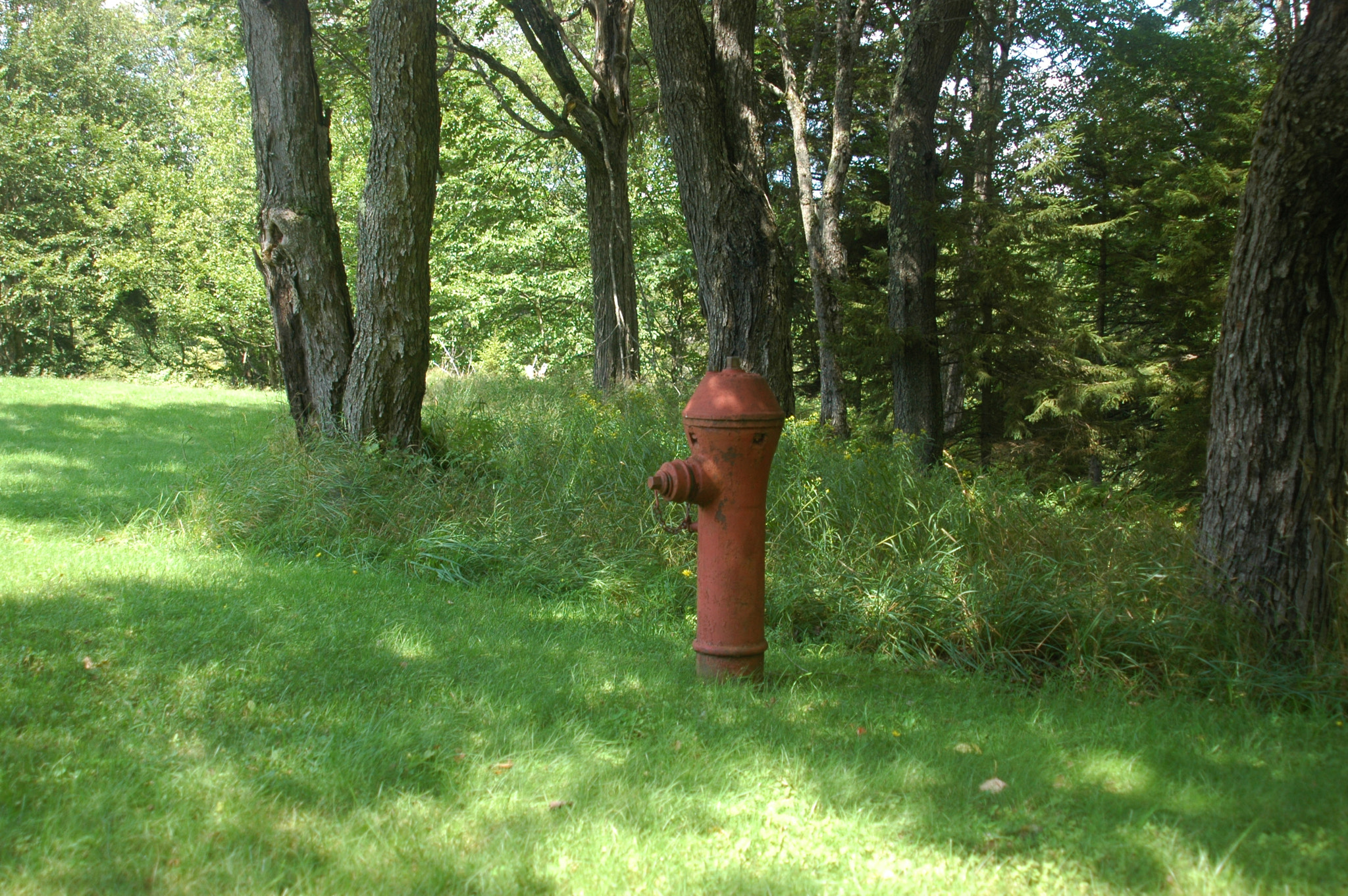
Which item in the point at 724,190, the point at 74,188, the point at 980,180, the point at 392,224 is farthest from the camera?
the point at 74,188

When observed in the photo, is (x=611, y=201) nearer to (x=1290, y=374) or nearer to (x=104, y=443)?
(x=104, y=443)

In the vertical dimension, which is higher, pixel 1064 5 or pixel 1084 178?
pixel 1064 5

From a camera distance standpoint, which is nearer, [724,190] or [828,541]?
[828,541]

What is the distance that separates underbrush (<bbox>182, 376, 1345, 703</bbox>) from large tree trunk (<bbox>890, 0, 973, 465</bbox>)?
12.4 feet

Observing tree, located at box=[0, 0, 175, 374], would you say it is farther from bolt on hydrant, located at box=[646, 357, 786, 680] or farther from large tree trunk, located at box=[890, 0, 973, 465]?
bolt on hydrant, located at box=[646, 357, 786, 680]

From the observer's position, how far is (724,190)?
7938 mm

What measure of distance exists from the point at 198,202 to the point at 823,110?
81.6ft

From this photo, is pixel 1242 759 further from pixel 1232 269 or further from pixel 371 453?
pixel 371 453

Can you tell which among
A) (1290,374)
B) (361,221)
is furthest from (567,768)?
(361,221)

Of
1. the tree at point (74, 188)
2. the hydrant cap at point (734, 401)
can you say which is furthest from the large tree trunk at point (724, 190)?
the tree at point (74, 188)

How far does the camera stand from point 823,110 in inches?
861

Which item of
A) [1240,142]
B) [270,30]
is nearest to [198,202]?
[270,30]

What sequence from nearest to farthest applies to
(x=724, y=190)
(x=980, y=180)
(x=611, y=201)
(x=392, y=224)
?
(x=724, y=190) → (x=392, y=224) → (x=611, y=201) → (x=980, y=180)

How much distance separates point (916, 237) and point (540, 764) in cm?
1026
